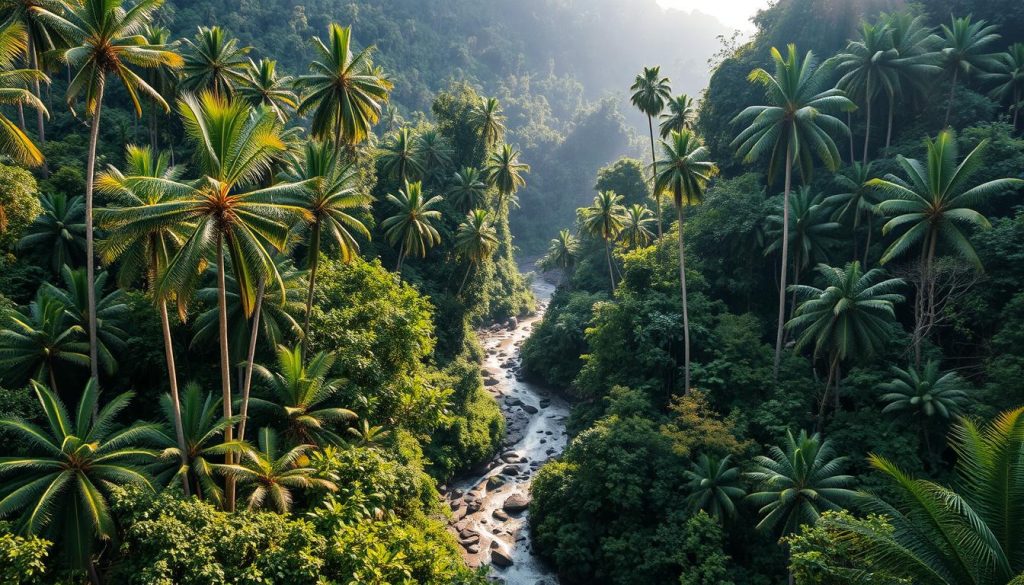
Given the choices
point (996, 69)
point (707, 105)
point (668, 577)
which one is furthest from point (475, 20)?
point (668, 577)

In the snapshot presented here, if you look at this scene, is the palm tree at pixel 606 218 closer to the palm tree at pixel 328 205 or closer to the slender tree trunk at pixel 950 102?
the slender tree trunk at pixel 950 102

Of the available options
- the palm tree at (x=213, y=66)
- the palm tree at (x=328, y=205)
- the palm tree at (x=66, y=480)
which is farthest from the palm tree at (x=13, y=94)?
the palm tree at (x=213, y=66)

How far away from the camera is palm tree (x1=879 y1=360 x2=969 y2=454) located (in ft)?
70.5

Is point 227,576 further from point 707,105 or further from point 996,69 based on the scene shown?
point 996,69

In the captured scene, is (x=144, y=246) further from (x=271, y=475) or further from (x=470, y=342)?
(x=470, y=342)

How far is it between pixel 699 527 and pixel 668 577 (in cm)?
300

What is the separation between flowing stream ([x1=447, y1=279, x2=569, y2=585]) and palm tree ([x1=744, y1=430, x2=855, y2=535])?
1154 cm

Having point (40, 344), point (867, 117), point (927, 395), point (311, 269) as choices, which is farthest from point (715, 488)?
point (40, 344)

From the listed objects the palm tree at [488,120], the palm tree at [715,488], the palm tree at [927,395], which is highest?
the palm tree at [488,120]

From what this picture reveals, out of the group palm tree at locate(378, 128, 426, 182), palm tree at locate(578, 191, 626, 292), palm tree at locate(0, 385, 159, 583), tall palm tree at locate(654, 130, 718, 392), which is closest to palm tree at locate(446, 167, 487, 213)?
palm tree at locate(378, 128, 426, 182)

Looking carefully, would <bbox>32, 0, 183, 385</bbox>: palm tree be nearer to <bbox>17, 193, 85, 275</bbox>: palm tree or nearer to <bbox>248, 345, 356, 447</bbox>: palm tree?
<bbox>248, 345, 356, 447</bbox>: palm tree

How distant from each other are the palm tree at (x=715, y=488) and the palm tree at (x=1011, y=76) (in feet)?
93.4

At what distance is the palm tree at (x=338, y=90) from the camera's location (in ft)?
91.1

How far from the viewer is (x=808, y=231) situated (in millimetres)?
30734
